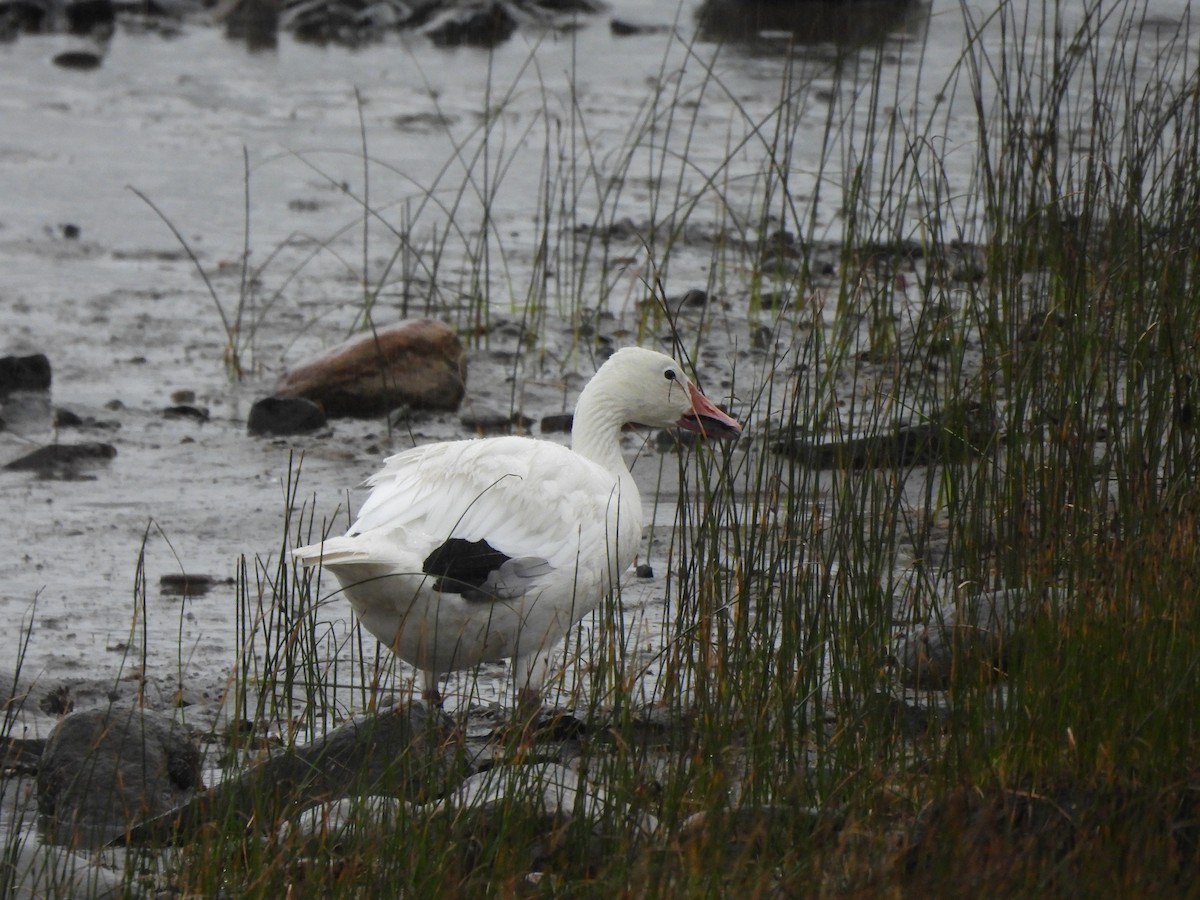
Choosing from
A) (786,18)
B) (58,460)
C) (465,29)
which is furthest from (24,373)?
(786,18)

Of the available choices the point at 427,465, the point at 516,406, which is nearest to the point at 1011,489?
the point at 427,465

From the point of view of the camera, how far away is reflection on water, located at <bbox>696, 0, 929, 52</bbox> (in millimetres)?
18625

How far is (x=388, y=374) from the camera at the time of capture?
782 cm

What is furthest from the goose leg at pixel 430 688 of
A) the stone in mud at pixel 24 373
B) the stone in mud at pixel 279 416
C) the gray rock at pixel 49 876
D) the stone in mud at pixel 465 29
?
the stone in mud at pixel 465 29

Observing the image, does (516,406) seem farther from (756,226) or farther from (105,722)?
(105,722)

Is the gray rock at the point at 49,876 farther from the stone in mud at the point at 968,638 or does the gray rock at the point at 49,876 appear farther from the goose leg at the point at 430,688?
the stone in mud at the point at 968,638

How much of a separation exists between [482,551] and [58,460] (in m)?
2.99

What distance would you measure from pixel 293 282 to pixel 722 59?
805 cm

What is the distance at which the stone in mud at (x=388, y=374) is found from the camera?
7.82 metres

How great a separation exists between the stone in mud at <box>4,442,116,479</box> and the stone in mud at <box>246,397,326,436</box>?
2.37 ft

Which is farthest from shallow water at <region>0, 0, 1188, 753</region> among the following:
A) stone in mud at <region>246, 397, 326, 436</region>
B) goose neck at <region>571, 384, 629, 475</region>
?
goose neck at <region>571, 384, 629, 475</region>

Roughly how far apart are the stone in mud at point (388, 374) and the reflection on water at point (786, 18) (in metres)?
10.9

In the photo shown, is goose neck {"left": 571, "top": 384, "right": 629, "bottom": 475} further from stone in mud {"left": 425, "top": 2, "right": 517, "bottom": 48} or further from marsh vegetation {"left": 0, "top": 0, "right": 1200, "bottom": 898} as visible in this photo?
stone in mud {"left": 425, "top": 2, "right": 517, "bottom": 48}

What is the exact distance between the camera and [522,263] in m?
10.3
